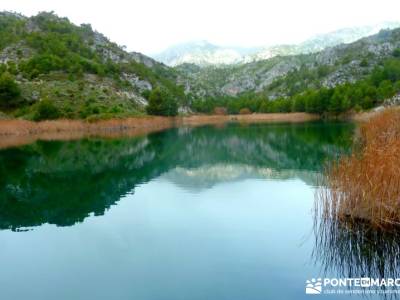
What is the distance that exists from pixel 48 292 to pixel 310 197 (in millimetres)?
9723

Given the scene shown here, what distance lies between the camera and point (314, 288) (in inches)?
316

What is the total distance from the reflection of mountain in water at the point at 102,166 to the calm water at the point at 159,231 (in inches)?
3.8

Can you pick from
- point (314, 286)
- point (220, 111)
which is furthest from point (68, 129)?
point (220, 111)

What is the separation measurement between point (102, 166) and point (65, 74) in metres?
53.1

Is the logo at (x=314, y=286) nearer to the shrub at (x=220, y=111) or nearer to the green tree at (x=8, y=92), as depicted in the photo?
the green tree at (x=8, y=92)

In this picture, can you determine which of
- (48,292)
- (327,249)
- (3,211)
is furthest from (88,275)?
(3,211)

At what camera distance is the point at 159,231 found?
468 inches

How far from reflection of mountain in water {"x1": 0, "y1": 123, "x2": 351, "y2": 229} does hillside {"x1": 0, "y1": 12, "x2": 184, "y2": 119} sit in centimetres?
2318

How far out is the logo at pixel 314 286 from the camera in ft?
26.0

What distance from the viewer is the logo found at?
791 cm

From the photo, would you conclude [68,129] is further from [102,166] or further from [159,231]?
[159,231]

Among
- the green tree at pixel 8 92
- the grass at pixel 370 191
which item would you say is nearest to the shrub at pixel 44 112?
the green tree at pixel 8 92

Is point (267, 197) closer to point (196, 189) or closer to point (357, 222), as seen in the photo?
point (196, 189)

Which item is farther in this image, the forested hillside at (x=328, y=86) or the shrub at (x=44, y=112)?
the forested hillside at (x=328, y=86)
